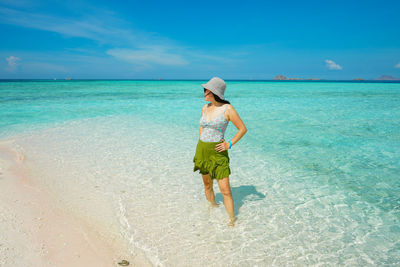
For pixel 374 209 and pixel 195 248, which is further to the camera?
pixel 374 209

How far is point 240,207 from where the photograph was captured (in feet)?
14.5

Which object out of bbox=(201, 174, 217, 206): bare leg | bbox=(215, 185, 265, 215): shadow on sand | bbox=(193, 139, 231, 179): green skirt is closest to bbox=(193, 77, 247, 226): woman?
bbox=(193, 139, 231, 179): green skirt

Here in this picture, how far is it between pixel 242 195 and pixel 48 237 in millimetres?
3132

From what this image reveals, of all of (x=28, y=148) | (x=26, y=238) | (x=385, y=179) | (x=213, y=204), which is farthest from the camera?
(x=28, y=148)

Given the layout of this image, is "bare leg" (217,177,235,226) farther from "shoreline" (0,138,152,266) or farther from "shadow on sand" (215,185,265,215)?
"shoreline" (0,138,152,266)

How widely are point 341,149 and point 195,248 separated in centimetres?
634

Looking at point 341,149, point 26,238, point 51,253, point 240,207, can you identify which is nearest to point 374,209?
point 240,207

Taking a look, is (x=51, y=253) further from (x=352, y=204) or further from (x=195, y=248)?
(x=352, y=204)

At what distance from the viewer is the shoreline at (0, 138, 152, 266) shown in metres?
2.96

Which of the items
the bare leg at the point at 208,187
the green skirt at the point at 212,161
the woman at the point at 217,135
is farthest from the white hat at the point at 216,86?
the bare leg at the point at 208,187

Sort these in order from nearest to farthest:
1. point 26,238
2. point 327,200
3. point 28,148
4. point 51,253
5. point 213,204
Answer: point 51,253 → point 26,238 → point 213,204 → point 327,200 → point 28,148

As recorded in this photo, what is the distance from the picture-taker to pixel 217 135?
11.3 ft

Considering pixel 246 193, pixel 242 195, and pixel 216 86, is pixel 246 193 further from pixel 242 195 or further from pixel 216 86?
pixel 216 86

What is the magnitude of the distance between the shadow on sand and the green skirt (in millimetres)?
1124
